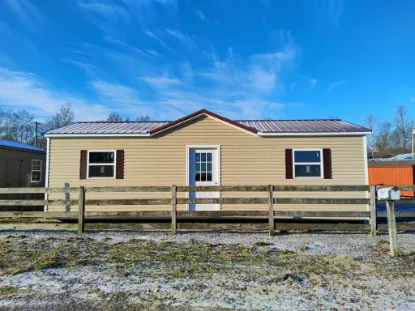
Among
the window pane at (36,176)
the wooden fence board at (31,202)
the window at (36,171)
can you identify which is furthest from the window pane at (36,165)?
the wooden fence board at (31,202)

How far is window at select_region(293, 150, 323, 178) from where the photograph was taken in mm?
9250

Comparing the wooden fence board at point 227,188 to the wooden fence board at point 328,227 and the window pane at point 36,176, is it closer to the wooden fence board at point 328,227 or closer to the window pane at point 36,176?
the wooden fence board at point 328,227

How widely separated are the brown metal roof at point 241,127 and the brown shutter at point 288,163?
661mm

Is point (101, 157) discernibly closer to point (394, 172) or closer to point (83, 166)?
point (83, 166)

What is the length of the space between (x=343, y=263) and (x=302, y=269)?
2.77 ft

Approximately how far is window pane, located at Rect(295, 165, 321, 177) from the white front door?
2.65 m

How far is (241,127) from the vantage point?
30.8 ft

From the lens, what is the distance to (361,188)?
6895 millimetres

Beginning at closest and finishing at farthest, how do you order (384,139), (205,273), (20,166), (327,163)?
(205,273), (327,163), (20,166), (384,139)

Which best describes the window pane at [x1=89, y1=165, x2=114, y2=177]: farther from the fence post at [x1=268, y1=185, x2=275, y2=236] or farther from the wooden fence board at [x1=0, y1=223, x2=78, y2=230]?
the fence post at [x1=268, y1=185, x2=275, y2=236]

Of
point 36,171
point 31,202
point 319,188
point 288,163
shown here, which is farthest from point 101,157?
point 36,171

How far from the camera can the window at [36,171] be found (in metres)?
15.2

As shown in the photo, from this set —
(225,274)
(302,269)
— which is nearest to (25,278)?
(225,274)

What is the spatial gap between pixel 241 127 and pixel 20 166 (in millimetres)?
11664
